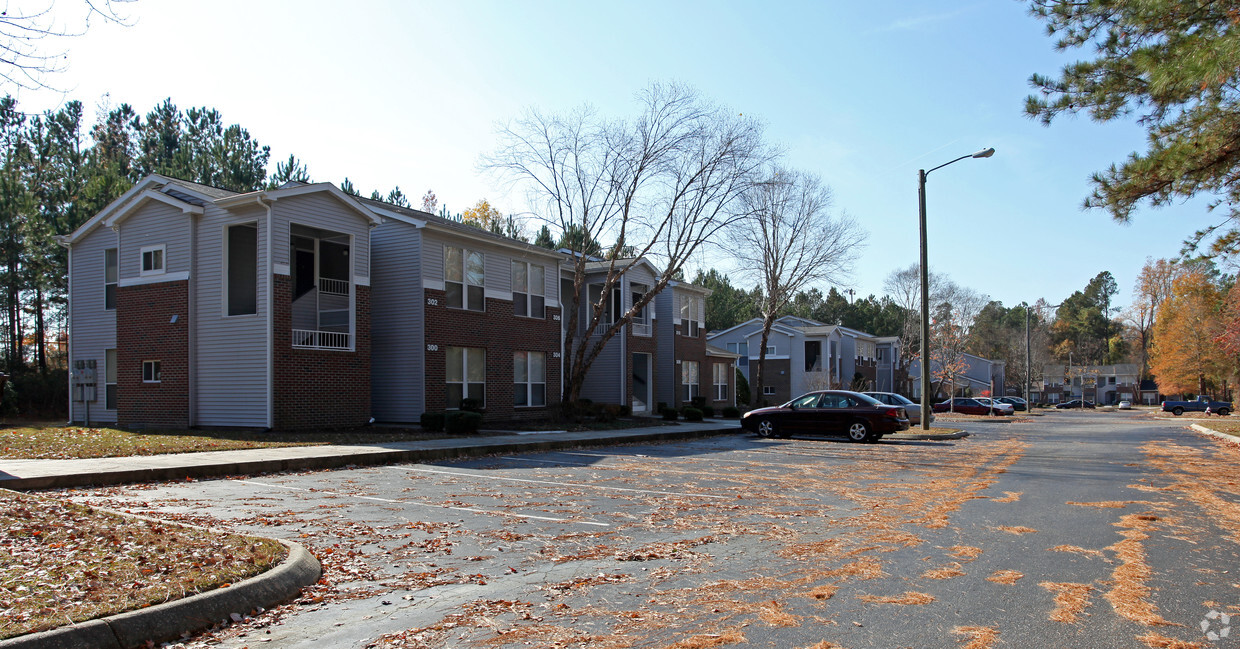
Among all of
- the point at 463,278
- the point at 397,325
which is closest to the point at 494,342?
the point at 463,278

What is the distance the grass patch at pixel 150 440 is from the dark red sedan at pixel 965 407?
4336 centimetres

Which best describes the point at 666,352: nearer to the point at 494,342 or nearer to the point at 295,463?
the point at 494,342

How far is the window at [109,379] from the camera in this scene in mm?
25377

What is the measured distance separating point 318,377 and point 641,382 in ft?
65.0

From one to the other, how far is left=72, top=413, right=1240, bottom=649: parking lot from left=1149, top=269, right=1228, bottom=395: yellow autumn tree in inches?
1858

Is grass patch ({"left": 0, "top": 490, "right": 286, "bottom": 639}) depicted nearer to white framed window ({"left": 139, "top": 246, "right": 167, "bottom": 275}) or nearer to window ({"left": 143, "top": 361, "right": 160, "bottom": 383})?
window ({"left": 143, "top": 361, "right": 160, "bottom": 383})

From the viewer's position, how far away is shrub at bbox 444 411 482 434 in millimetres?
22266

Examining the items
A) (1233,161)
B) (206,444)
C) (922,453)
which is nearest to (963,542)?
(1233,161)

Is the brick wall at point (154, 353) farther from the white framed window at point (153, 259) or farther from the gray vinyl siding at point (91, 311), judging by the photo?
the gray vinyl siding at point (91, 311)

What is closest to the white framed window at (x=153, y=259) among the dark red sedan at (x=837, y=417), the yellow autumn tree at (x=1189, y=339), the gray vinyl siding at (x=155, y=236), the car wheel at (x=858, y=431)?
the gray vinyl siding at (x=155, y=236)

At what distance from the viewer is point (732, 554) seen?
Result: 25.0 ft

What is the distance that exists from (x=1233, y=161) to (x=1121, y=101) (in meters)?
1.70

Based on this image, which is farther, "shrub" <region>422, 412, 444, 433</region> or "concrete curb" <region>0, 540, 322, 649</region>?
"shrub" <region>422, 412, 444, 433</region>

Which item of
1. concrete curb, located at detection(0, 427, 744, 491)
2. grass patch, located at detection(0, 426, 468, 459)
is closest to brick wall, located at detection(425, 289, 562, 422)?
grass patch, located at detection(0, 426, 468, 459)
